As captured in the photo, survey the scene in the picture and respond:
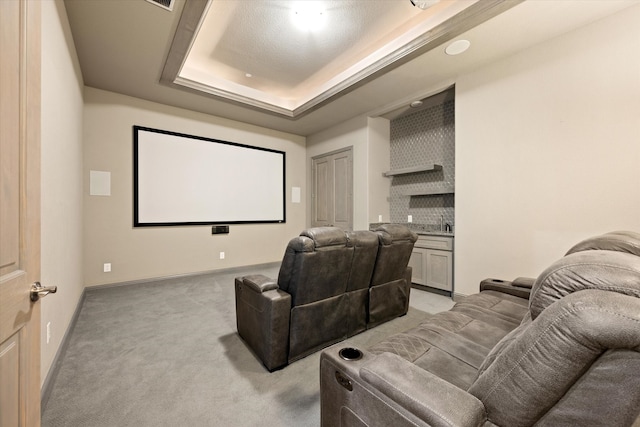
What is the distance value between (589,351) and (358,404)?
2.30 ft

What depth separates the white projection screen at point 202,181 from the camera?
414cm

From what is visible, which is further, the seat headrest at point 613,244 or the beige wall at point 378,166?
the beige wall at point 378,166

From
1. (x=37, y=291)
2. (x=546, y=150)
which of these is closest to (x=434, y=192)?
(x=546, y=150)

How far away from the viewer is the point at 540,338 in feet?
2.12

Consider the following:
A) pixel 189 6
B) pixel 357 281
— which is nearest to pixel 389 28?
pixel 189 6

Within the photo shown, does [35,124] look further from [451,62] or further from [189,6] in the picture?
[451,62]

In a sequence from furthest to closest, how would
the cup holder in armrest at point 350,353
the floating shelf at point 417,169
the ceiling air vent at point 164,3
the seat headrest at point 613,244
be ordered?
the floating shelf at point 417,169
the ceiling air vent at point 164,3
the seat headrest at point 613,244
the cup holder in armrest at point 350,353

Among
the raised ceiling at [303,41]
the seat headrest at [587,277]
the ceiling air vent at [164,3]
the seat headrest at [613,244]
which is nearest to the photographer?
the seat headrest at [587,277]

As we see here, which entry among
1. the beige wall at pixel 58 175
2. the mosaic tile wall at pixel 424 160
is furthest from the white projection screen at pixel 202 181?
the mosaic tile wall at pixel 424 160

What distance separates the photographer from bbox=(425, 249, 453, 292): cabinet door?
3564 millimetres

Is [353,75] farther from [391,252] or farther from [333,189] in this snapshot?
[391,252]

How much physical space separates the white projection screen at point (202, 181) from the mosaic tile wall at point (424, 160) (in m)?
2.47

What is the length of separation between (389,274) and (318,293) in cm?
88

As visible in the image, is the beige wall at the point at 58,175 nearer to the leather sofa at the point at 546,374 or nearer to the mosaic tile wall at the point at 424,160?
the leather sofa at the point at 546,374
